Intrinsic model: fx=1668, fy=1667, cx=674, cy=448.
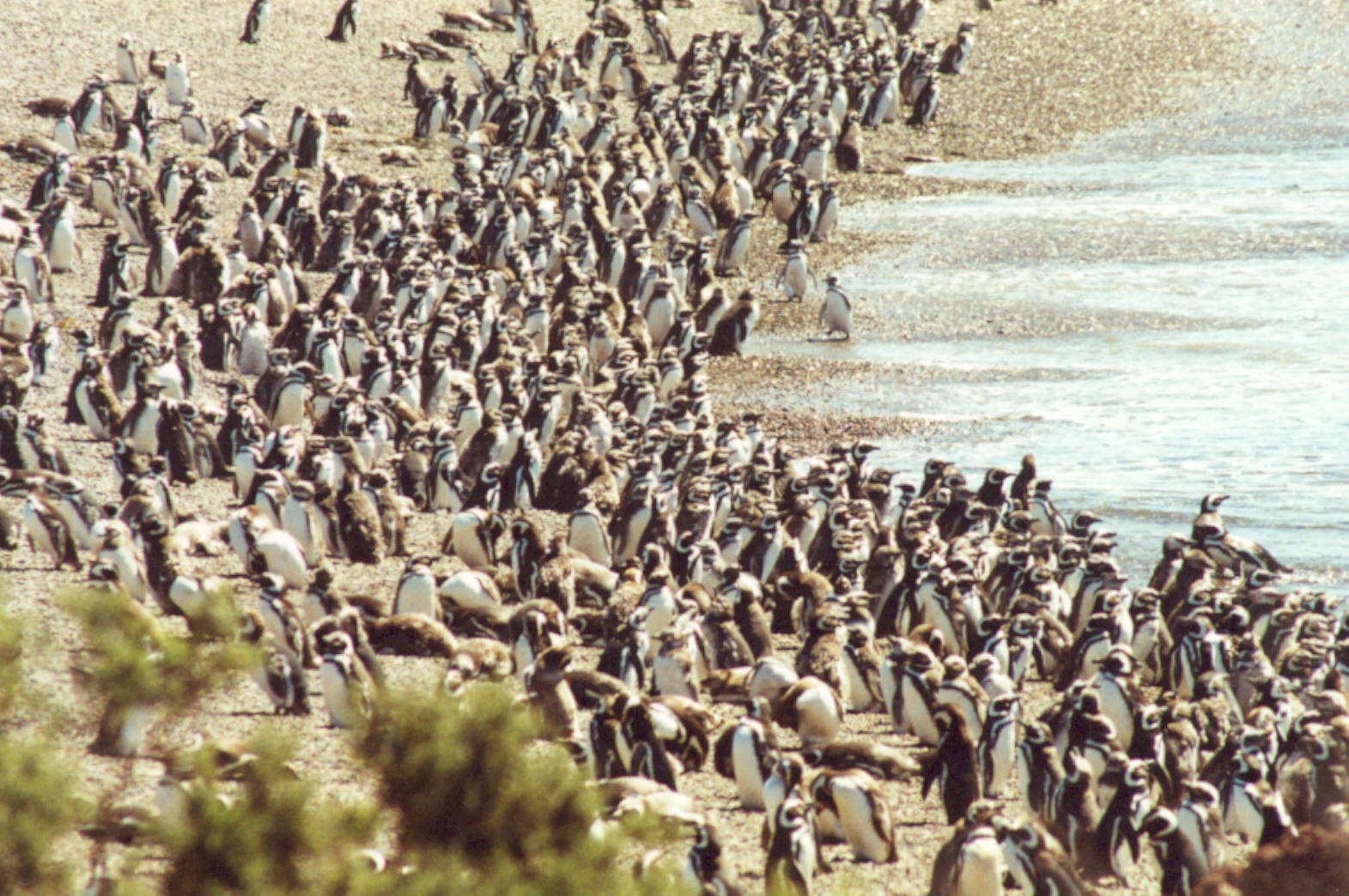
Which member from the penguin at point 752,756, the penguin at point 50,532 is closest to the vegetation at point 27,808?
the penguin at point 752,756

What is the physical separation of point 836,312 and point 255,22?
15.9 metres

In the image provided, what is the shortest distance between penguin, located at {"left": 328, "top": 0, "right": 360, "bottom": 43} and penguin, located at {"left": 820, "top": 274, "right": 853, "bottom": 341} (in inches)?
602

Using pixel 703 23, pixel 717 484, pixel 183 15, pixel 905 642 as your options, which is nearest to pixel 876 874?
pixel 905 642

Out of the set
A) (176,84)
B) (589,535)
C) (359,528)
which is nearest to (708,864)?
(359,528)

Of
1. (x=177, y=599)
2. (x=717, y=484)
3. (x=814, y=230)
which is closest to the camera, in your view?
(x=177, y=599)

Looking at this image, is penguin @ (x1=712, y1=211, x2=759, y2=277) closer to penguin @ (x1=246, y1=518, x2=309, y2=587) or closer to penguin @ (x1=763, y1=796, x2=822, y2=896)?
penguin @ (x1=246, y1=518, x2=309, y2=587)

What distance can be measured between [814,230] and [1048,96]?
12.2 meters

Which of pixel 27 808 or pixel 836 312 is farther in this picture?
pixel 836 312

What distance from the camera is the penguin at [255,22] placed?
32406 millimetres

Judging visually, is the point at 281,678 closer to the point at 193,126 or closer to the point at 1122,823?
the point at 1122,823

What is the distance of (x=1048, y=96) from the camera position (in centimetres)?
3625

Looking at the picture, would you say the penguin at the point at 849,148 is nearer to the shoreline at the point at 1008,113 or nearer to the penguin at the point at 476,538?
the shoreline at the point at 1008,113

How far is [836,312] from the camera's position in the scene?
22188mm

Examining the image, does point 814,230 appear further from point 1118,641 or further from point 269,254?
point 1118,641
